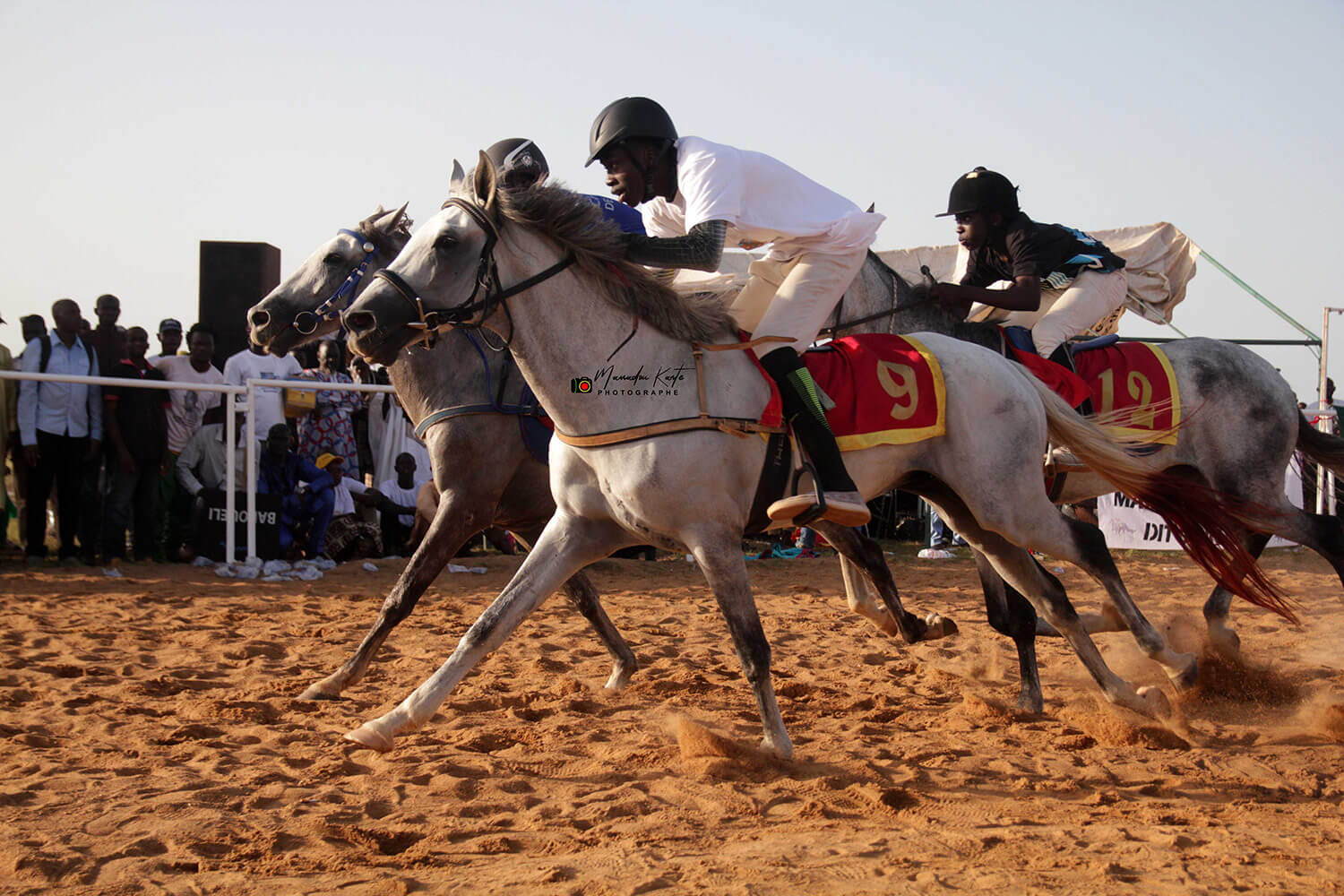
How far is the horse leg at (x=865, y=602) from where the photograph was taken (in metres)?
6.02

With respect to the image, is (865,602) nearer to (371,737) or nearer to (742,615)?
(742,615)

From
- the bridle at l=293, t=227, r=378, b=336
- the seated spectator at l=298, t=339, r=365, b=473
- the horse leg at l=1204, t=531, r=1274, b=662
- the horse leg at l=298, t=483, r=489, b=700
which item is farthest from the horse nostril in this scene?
the seated spectator at l=298, t=339, r=365, b=473

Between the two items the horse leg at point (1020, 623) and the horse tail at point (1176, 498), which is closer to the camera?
the horse tail at point (1176, 498)

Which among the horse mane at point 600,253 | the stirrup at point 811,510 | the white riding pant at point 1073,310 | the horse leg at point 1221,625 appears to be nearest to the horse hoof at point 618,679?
the stirrup at point 811,510

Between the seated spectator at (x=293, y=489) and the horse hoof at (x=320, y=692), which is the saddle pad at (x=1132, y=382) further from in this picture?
the seated spectator at (x=293, y=489)

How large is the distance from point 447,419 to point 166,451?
5.46 meters

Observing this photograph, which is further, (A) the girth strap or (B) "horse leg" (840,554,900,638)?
(B) "horse leg" (840,554,900,638)

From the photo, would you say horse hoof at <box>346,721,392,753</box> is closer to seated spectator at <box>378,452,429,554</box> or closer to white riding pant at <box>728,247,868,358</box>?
white riding pant at <box>728,247,868,358</box>

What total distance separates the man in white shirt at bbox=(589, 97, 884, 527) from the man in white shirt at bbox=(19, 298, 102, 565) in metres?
6.84

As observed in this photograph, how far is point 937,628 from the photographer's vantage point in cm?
586

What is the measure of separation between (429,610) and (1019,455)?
5.15m

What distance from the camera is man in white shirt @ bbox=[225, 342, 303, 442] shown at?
10.4 metres

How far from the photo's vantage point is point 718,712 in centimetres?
537

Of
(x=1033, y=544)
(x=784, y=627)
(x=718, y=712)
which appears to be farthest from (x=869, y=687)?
(x=784, y=627)
